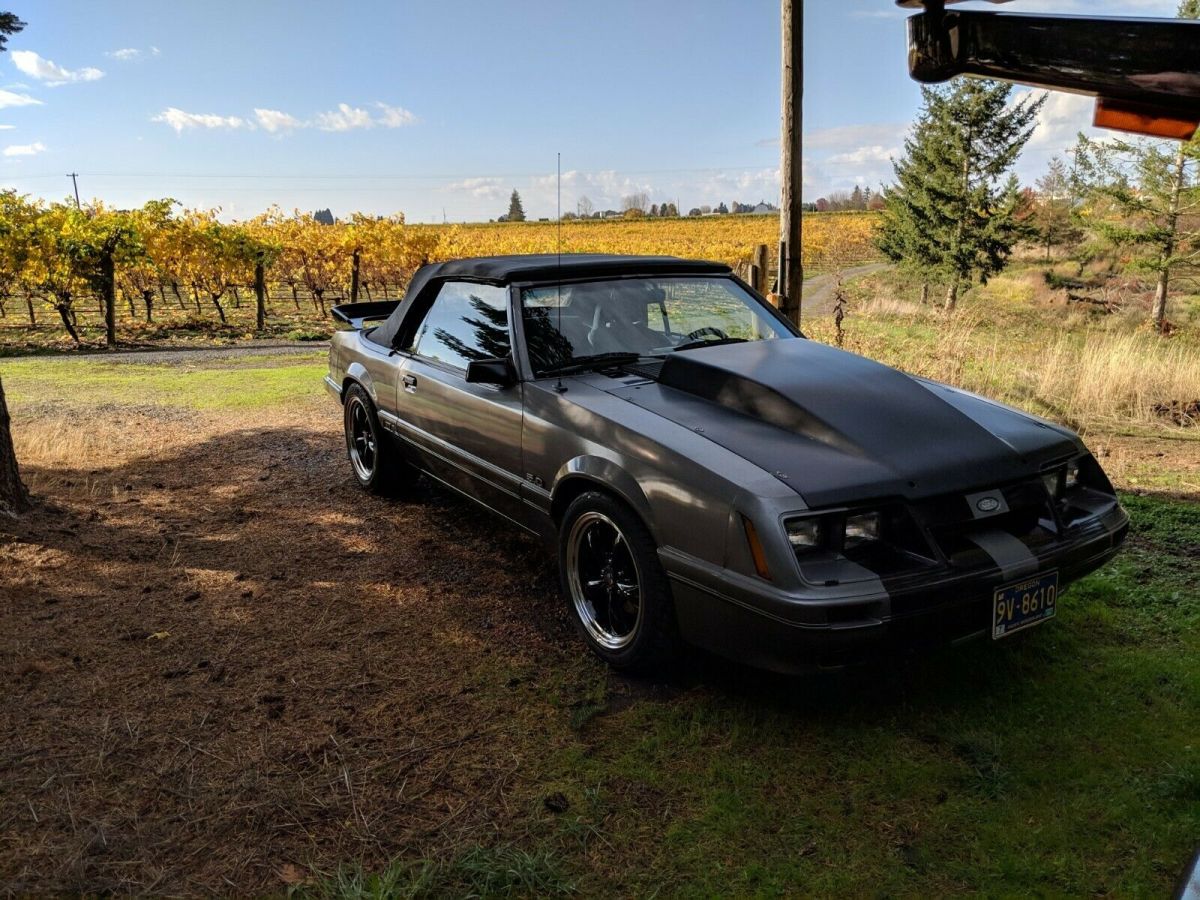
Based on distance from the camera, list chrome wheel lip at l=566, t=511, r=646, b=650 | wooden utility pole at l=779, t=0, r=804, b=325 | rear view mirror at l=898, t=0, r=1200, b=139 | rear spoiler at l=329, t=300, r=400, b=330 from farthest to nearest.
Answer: wooden utility pole at l=779, t=0, r=804, b=325, rear spoiler at l=329, t=300, r=400, b=330, chrome wheel lip at l=566, t=511, r=646, b=650, rear view mirror at l=898, t=0, r=1200, b=139

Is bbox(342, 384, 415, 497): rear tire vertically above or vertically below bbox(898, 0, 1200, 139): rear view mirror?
below

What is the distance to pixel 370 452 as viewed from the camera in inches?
228

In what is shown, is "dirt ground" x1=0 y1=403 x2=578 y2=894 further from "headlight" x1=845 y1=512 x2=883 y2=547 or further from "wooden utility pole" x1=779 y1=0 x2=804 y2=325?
"wooden utility pole" x1=779 y1=0 x2=804 y2=325

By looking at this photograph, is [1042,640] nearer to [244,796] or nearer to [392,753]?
[392,753]

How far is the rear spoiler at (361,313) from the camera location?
6.17 m

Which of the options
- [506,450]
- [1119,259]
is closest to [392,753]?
[506,450]

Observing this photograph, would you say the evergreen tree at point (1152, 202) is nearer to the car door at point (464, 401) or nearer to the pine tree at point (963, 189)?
the pine tree at point (963, 189)

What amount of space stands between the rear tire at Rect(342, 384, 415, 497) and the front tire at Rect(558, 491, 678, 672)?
2.32 meters

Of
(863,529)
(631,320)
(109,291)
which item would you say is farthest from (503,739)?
(109,291)

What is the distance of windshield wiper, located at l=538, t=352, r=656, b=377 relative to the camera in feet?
12.7

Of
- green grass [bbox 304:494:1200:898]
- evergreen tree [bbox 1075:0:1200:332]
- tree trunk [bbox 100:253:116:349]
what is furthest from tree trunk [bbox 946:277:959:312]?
green grass [bbox 304:494:1200:898]

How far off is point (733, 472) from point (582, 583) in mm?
1045

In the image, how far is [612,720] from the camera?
3.01m

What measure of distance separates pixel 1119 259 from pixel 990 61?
4106cm
